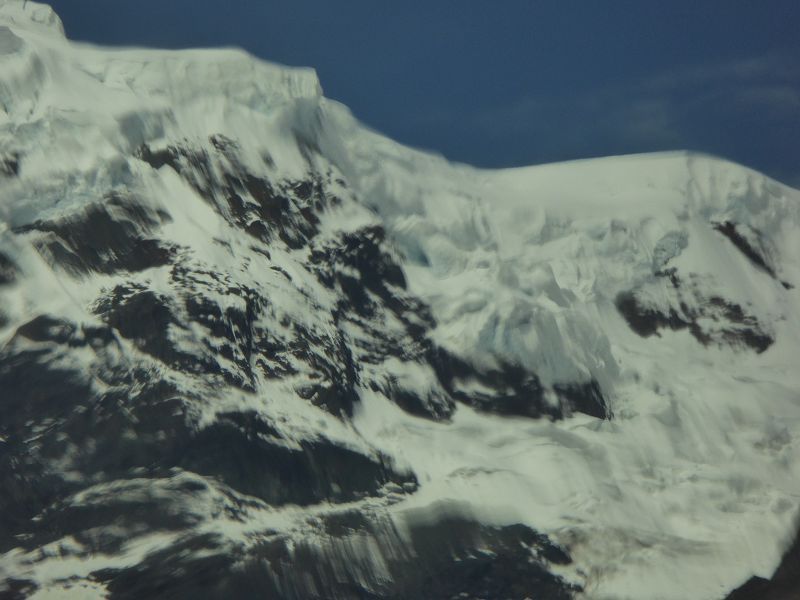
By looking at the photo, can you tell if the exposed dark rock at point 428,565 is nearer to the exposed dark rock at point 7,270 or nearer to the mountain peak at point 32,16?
the exposed dark rock at point 7,270

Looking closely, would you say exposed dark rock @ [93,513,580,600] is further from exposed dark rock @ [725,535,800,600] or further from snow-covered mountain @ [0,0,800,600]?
exposed dark rock @ [725,535,800,600]

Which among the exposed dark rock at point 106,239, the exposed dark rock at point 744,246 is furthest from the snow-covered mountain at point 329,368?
the exposed dark rock at point 744,246

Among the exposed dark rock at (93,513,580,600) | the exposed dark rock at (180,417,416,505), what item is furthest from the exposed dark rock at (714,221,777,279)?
the exposed dark rock at (180,417,416,505)

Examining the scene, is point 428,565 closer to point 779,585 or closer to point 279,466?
point 279,466

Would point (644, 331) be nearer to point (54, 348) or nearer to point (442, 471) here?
point (442, 471)

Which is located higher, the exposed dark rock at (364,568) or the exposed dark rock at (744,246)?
the exposed dark rock at (744,246)

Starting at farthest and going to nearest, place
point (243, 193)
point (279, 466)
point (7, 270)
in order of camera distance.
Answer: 1. point (243, 193)
2. point (279, 466)
3. point (7, 270)

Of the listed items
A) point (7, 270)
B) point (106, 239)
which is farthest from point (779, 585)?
point (7, 270)

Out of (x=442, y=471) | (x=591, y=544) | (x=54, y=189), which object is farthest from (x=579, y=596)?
(x=54, y=189)
